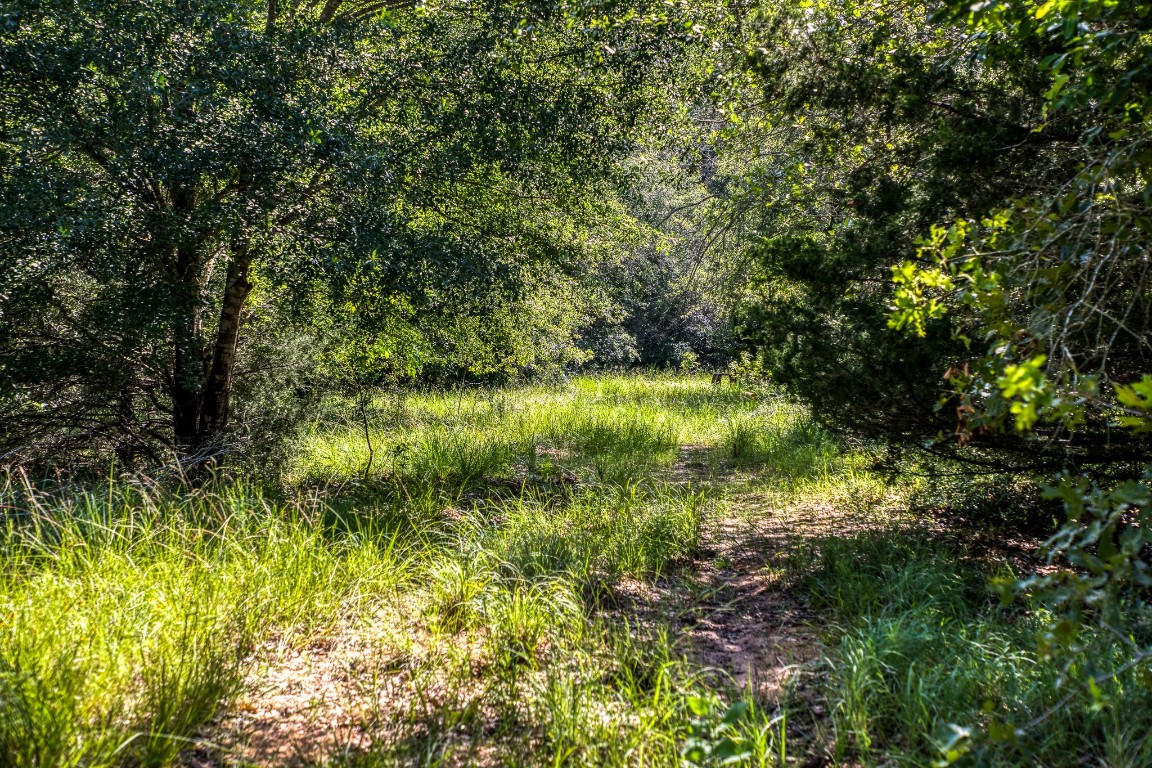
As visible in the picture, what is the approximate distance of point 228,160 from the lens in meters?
4.29

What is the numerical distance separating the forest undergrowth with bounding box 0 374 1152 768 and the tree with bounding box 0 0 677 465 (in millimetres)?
1248

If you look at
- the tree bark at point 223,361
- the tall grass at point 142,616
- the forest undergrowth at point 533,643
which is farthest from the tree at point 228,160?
the tall grass at point 142,616

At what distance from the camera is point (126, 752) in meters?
2.15

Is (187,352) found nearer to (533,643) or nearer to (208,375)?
(208,375)

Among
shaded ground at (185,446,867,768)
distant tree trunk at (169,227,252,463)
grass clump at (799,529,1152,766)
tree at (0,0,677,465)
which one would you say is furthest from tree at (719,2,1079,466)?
distant tree trunk at (169,227,252,463)

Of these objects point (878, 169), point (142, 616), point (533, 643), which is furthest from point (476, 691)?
point (878, 169)

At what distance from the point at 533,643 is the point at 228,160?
11.4 ft

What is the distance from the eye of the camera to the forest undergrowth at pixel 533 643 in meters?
2.26

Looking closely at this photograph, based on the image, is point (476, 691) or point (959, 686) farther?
point (476, 691)

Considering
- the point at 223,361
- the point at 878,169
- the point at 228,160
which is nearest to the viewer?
the point at 878,169

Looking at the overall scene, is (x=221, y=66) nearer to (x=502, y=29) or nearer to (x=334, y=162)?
(x=334, y=162)

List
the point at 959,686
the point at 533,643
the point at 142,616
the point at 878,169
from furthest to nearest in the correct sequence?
the point at 878,169, the point at 533,643, the point at 142,616, the point at 959,686

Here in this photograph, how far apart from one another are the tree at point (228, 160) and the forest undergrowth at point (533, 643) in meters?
1.25

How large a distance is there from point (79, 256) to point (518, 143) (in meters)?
3.18
